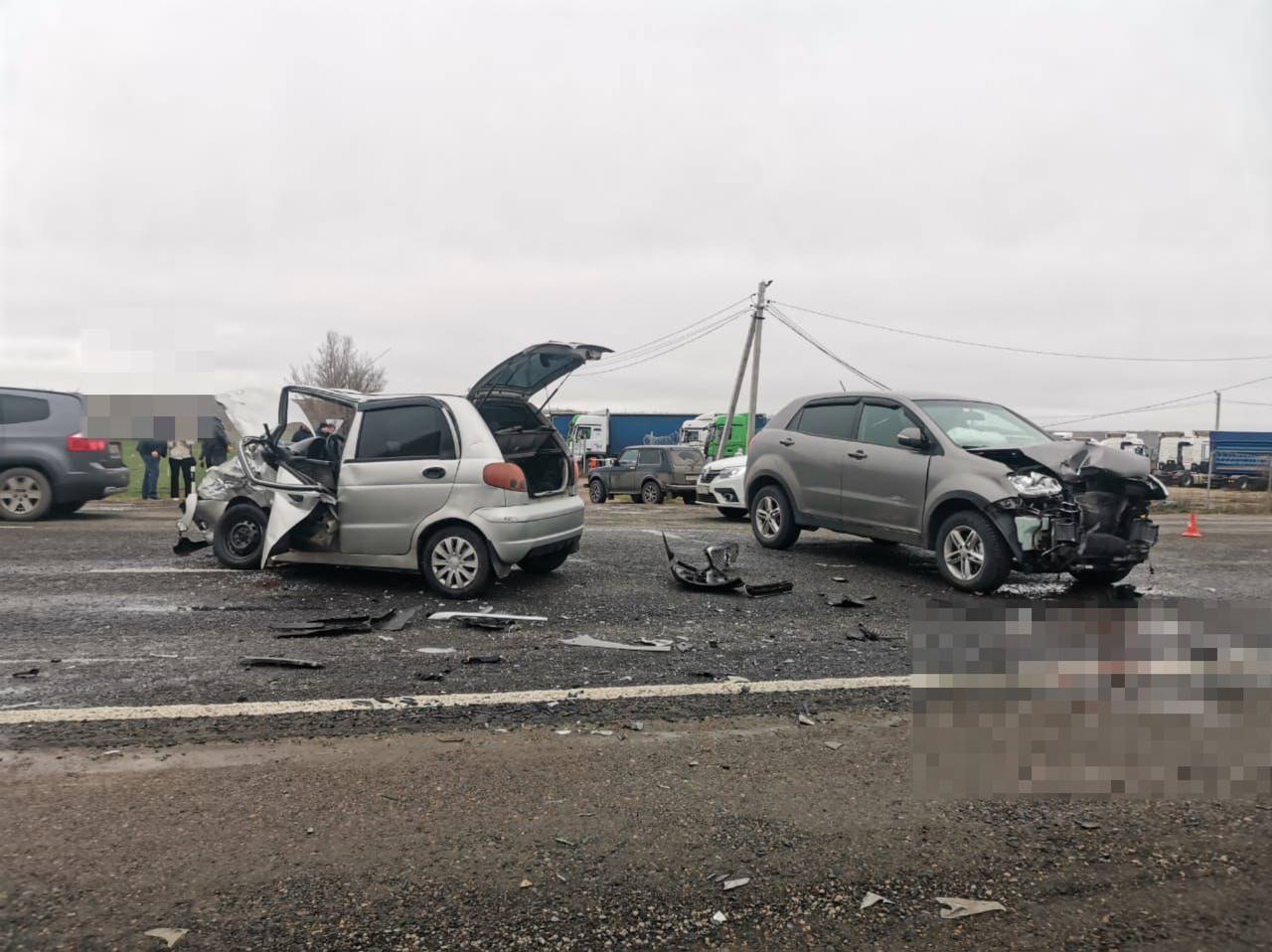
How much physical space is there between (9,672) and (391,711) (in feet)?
7.71

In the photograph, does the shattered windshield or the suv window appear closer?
the shattered windshield

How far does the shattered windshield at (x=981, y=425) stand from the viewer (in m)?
7.48

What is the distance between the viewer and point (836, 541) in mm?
9898

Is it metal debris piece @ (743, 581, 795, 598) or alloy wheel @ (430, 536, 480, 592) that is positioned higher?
alloy wheel @ (430, 536, 480, 592)

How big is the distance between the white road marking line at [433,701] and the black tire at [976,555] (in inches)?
104

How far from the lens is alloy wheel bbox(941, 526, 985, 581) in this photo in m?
6.88

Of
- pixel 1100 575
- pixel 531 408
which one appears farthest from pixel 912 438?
pixel 531 408

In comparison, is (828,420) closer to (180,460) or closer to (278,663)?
(278,663)

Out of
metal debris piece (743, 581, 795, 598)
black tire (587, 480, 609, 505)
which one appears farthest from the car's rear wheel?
metal debris piece (743, 581, 795, 598)

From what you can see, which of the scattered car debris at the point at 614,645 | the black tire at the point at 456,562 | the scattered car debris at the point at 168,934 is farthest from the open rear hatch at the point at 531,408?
the scattered car debris at the point at 168,934

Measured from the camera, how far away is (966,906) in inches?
94.0

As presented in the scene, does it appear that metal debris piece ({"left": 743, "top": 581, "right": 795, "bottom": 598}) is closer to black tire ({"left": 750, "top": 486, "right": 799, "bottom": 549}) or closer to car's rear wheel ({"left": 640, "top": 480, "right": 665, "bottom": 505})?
black tire ({"left": 750, "top": 486, "right": 799, "bottom": 549})

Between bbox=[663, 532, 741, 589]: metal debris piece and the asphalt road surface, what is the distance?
4.66 ft

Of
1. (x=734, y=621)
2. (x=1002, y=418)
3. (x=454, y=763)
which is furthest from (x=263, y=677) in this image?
(x=1002, y=418)
